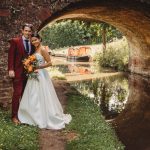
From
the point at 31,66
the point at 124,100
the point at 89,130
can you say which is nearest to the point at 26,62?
the point at 31,66

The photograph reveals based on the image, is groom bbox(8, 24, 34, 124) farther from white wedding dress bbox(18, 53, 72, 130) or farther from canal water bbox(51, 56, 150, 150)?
canal water bbox(51, 56, 150, 150)

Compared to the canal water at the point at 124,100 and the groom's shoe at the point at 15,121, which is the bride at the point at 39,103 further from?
the canal water at the point at 124,100

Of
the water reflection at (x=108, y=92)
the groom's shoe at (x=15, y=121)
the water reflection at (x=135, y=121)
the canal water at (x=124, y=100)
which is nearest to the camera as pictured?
the groom's shoe at (x=15, y=121)

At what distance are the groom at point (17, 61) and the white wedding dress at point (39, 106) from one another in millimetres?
123

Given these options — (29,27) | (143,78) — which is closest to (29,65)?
(29,27)

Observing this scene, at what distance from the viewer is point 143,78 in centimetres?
2059

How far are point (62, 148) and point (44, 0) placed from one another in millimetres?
4821

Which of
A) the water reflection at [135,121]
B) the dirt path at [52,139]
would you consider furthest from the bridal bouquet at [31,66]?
the water reflection at [135,121]

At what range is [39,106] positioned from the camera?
8.19 m

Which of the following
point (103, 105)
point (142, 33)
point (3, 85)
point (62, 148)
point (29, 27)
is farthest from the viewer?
point (142, 33)

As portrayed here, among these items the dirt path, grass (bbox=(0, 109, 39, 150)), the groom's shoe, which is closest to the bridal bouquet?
the groom's shoe

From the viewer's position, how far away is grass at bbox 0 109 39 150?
21.9ft

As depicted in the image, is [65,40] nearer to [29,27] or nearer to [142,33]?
[142,33]

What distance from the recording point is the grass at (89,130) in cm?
726
